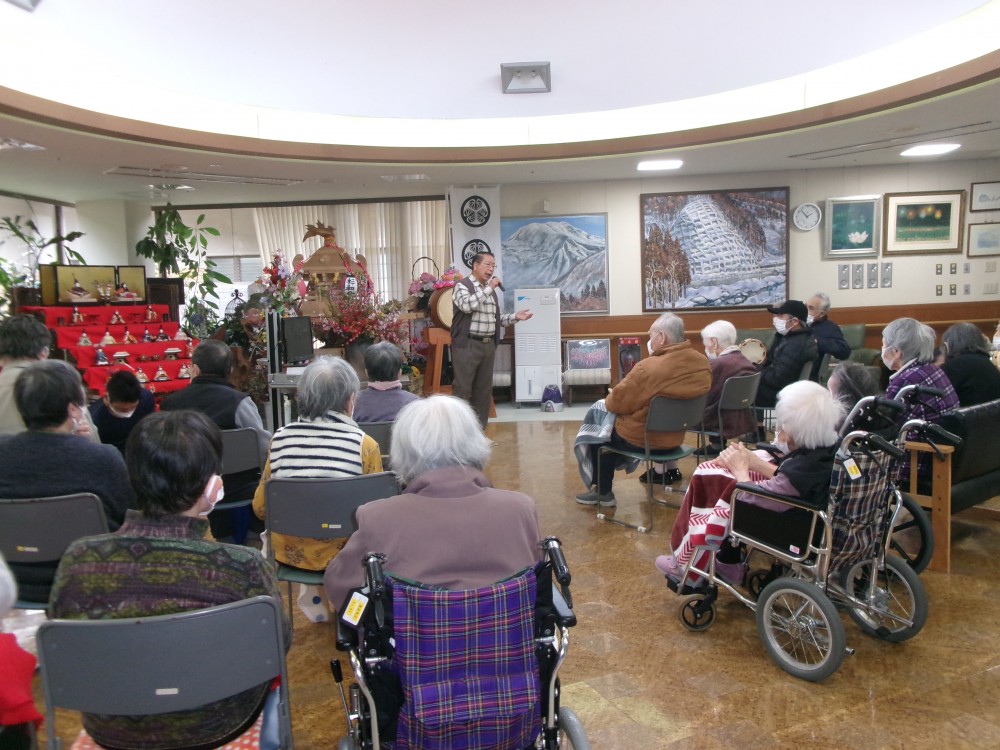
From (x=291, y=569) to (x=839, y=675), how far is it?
81.5 inches

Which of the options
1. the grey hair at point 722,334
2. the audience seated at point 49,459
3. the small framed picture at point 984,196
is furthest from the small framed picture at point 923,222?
the audience seated at point 49,459

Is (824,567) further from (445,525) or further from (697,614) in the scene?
(445,525)

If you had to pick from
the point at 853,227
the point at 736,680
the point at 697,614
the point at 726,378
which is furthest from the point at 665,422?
the point at 853,227

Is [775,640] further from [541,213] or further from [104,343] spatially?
[541,213]

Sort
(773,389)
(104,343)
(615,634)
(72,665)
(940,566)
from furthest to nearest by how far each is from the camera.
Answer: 1. (104,343)
2. (773,389)
3. (940,566)
4. (615,634)
5. (72,665)

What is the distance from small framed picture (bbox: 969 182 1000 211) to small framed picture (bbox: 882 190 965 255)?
0.11 metres

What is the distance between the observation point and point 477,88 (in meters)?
7.07

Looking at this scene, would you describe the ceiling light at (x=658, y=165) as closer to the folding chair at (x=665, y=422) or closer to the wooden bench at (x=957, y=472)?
the folding chair at (x=665, y=422)

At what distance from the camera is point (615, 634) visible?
123 inches

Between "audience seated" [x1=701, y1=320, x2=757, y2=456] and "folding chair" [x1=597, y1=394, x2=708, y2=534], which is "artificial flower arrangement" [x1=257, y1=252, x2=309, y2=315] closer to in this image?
"folding chair" [x1=597, y1=394, x2=708, y2=534]

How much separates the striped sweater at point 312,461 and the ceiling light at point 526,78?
4877 mm

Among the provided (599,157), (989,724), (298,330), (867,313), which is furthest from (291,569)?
(867,313)

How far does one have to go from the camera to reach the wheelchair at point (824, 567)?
264 cm

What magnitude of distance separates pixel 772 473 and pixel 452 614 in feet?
6.38
